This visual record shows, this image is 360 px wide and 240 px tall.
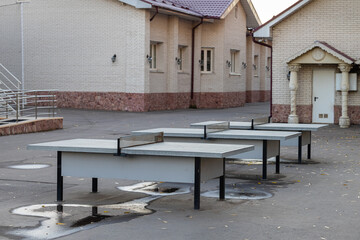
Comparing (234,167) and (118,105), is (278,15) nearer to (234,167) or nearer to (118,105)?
(118,105)

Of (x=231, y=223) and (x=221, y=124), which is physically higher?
(x=221, y=124)

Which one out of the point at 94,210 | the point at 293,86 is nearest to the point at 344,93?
the point at 293,86

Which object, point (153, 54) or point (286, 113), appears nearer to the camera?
point (286, 113)

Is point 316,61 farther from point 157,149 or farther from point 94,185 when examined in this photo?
point 157,149

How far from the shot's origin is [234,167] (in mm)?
13234

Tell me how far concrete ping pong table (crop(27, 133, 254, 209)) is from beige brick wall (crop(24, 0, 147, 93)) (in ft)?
69.4

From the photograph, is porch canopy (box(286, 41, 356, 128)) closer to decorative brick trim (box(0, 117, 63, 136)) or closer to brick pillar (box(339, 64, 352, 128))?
brick pillar (box(339, 64, 352, 128))

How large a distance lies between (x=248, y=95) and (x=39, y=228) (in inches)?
1546

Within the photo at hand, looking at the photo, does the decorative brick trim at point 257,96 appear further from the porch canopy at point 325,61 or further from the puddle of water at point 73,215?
the puddle of water at point 73,215

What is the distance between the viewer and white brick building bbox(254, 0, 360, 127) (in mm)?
24266

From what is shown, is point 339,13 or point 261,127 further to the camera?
point 339,13

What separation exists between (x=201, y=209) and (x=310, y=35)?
17436 millimetres

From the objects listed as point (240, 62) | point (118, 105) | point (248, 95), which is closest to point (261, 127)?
point (118, 105)

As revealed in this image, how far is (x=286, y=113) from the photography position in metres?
25.8
